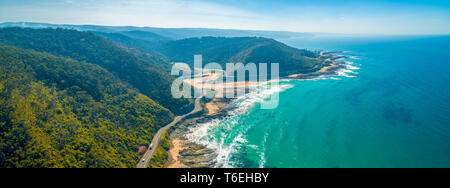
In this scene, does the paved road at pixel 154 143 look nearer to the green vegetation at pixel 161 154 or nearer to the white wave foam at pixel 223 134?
the green vegetation at pixel 161 154

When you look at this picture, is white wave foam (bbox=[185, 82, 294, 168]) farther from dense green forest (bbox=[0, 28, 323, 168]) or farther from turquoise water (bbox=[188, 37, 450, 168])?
dense green forest (bbox=[0, 28, 323, 168])

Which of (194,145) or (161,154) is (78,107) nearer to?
(161,154)

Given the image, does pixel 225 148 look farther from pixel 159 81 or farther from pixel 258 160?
pixel 159 81

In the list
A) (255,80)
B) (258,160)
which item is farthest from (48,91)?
(255,80)

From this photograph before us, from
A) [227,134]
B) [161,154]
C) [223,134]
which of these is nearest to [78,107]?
[161,154]

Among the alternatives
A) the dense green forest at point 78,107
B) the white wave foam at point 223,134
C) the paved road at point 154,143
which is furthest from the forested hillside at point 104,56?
the white wave foam at point 223,134

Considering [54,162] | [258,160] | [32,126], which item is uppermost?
[32,126]

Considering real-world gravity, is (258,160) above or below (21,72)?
below

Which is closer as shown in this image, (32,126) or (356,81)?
(32,126)
